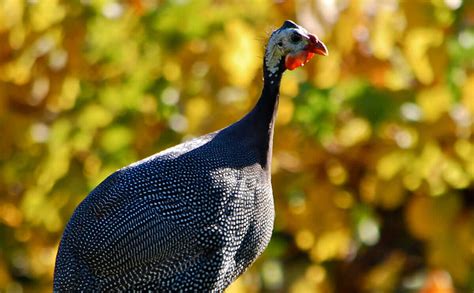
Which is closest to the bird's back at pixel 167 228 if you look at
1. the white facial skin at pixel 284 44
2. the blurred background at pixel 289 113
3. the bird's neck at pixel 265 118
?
the bird's neck at pixel 265 118

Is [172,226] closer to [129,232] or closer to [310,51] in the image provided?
[129,232]

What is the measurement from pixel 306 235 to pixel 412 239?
0.85 m

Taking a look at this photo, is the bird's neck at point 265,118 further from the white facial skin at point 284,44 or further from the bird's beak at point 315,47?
the bird's beak at point 315,47

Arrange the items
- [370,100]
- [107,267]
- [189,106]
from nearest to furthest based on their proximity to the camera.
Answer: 1. [107,267]
2. [370,100]
3. [189,106]

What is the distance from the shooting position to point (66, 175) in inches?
262

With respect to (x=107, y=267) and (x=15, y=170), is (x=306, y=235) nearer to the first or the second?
(x=15, y=170)

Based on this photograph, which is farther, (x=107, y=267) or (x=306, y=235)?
(x=306, y=235)

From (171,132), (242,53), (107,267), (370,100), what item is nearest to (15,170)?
(171,132)

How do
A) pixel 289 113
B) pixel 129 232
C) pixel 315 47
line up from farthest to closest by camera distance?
pixel 289 113 < pixel 315 47 < pixel 129 232

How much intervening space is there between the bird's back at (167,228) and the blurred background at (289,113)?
69.0 inches

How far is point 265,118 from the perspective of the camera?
4.75 m

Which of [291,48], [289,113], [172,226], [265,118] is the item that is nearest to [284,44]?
[291,48]

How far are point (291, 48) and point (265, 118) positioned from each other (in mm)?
272

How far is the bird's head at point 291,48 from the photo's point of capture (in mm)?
4715
